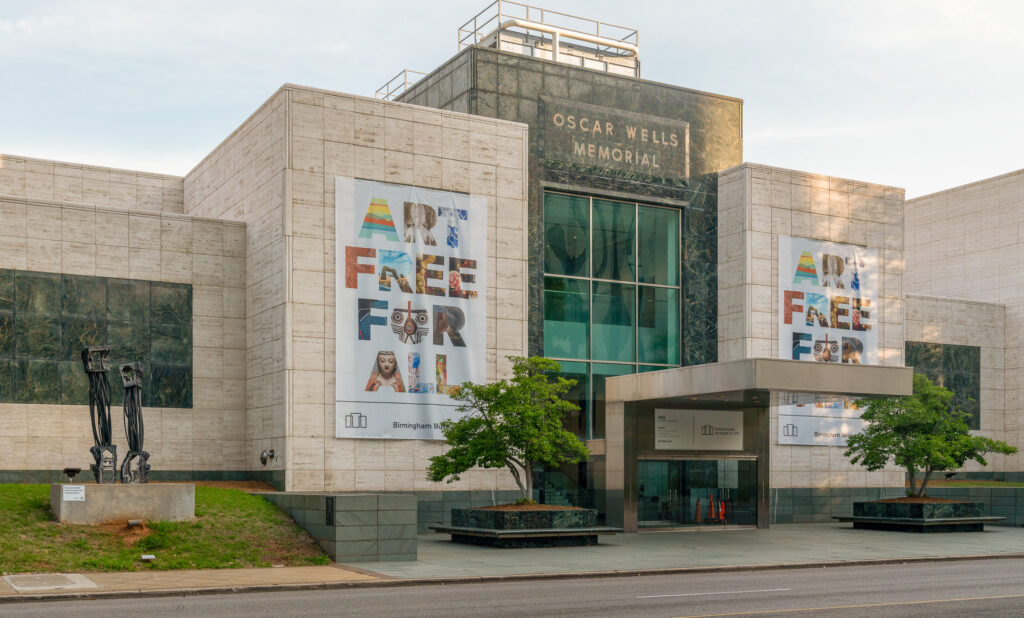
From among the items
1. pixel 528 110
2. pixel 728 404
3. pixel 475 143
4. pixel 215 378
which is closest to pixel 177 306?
pixel 215 378

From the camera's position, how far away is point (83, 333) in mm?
35188

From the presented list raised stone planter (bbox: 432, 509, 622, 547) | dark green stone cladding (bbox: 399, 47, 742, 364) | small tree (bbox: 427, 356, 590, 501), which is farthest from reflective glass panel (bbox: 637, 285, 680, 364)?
raised stone planter (bbox: 432, 509, 622, 547)

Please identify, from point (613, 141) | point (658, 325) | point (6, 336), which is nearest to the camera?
point (6, 336)

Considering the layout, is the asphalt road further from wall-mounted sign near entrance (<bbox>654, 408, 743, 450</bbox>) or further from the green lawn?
wall-mounted sign near entrance (<bbox>654, 408, 743, 450</bbox>)

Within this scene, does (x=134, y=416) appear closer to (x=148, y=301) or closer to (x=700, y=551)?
(x=148, y=301)

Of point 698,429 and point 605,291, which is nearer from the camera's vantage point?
point 698,429

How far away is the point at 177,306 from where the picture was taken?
121ft

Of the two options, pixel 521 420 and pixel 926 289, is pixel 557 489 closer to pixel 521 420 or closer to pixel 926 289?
pixel 521 420

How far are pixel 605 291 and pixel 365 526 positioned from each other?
1735 centimetres

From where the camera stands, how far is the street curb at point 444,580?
19375 millimetres

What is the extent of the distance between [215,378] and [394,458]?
6762 millimetres

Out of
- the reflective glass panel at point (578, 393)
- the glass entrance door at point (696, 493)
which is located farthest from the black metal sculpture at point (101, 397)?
the glass entrance door at point (696, 493)

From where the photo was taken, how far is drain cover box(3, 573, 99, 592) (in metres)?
20.1

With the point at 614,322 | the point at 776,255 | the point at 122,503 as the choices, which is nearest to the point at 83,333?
the point at 122,503
